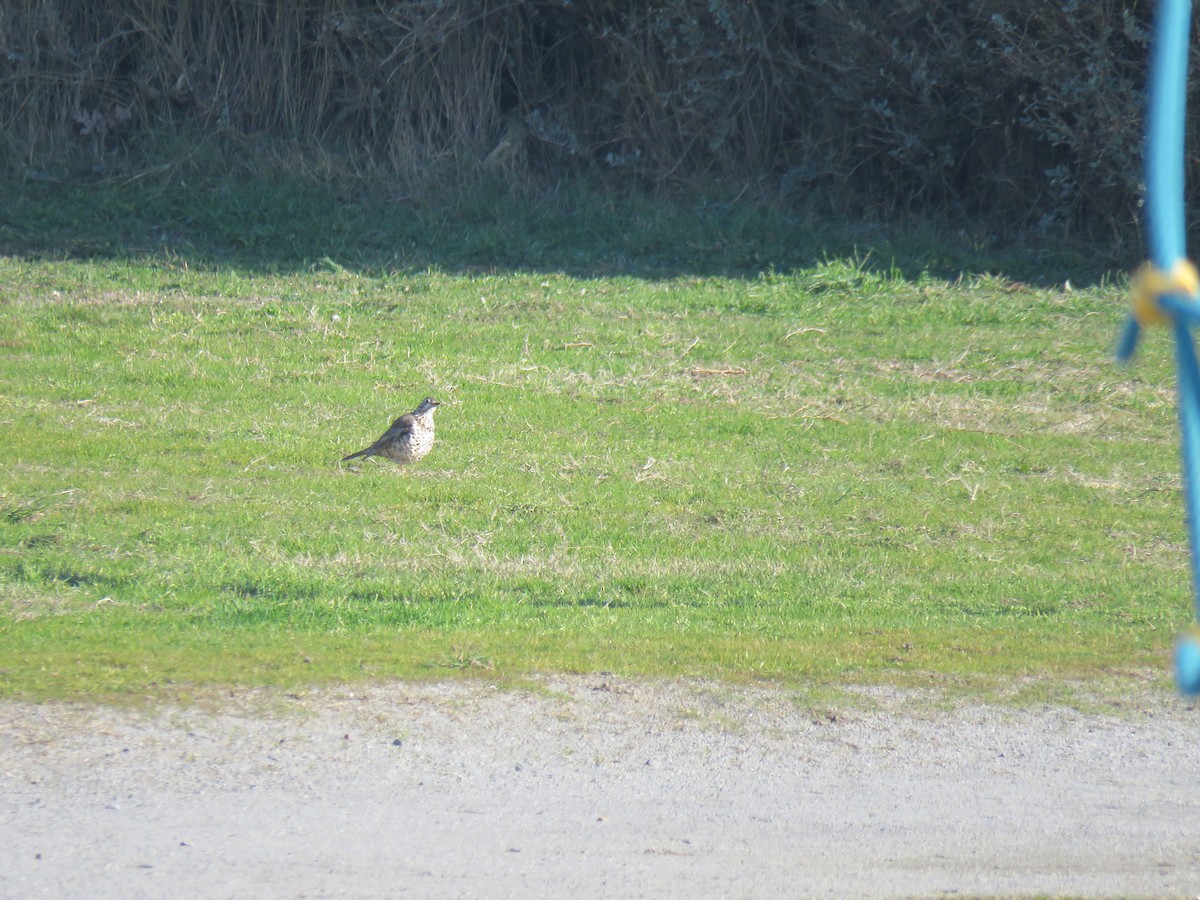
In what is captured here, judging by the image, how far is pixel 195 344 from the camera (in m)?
14.1

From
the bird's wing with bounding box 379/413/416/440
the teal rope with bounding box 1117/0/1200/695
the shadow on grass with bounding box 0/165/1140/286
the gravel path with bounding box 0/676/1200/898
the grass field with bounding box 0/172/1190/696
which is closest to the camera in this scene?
the teal rope with bounding box 1117/0/1200/695

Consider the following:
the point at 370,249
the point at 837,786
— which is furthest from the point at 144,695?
the point at 370,249

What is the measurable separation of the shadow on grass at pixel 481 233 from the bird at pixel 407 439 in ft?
22.0

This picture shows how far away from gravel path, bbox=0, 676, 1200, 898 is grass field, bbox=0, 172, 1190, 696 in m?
0.51

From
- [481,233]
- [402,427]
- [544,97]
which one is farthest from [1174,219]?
[544,97]

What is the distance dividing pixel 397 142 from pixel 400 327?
20.2 feet

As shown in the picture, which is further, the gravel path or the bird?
the bird

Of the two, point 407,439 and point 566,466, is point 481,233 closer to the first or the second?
point 566,466

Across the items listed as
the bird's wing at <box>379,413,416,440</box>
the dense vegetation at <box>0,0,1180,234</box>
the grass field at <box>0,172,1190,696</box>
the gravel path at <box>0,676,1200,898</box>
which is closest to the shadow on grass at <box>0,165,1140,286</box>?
the grass field at <box>0,172,1190,696</box>

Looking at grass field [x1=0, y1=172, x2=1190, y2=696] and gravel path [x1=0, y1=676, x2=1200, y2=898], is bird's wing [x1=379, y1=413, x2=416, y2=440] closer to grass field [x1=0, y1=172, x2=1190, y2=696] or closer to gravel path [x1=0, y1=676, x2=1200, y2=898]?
grass field [x1=0, y1=172, x2=1190, y2=696]

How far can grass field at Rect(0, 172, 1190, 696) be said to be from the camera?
300 inches

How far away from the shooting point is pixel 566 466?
36.1ft

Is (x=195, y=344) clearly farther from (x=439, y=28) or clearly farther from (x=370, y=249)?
(x=439, y=28)

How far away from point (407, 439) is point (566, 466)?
1.31 metres
